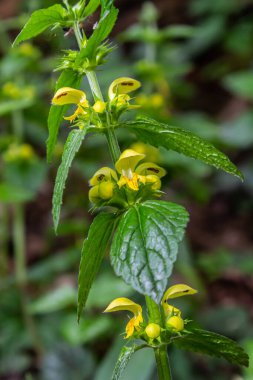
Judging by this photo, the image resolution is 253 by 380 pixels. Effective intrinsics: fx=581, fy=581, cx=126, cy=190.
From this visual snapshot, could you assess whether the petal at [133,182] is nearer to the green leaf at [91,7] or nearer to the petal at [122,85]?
the petal at [122,85]

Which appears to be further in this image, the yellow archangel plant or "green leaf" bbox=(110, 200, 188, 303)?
the yellow archangel plant

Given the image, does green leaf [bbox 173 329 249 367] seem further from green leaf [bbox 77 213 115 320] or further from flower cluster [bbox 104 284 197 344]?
green leaf [bbox 77 213 115 320]

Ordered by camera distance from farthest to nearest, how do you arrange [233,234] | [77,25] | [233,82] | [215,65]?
[215,65] → [233,234] → [233,82] → [77,25]

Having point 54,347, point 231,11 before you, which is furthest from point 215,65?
point 54,347

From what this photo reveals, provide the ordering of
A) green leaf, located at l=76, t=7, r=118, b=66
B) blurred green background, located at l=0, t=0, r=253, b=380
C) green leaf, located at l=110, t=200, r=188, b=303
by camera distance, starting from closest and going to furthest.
Result: green leaf, located at l=110, t=200, r=188, b=303, green leaf, located at l=76, t=7, r=118, b=66, blurred green background, located at l=0, t=0, r=253, b=380

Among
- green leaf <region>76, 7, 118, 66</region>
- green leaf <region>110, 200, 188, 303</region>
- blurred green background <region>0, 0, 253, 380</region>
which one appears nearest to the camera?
green leaf <region>110, 200, 188, 303</region>

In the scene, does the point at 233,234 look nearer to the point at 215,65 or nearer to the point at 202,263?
the point at 202,263

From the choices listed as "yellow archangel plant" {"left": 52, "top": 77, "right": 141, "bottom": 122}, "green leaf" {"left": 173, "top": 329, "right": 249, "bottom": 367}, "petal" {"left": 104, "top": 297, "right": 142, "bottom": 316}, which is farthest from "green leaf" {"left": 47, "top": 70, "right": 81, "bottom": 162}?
"green leaf" {"left": 173, "top": 329, "right": 249, "bottom": 367}
